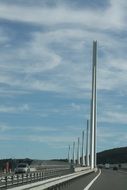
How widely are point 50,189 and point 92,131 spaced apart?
65723 millimetres

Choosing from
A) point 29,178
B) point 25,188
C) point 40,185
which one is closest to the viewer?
point 25,188

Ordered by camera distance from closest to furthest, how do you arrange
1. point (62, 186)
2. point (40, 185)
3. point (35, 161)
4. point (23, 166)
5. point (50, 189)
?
1. point (40, 185)
2. point (50, 189)
3. point (62, 186)
4. point (23, 166)
5. point (35, 161)

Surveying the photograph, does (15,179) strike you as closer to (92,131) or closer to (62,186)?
(62,186)

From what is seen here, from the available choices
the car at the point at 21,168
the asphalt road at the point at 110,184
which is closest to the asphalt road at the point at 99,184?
the asphalt road at the point at 110,184

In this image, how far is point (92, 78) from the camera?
4063 inches

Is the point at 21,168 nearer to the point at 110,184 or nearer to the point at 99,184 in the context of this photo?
the point at 110,184

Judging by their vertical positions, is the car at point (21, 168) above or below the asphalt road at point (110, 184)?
above

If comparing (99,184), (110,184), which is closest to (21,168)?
(110,184)

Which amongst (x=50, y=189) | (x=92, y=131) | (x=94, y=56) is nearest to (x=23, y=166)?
(x=92, y=131)

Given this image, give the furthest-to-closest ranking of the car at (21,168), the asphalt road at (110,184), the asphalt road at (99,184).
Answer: the car at (21,168) < the asphalt road at (110,184) < the asphalt road at (99,184)

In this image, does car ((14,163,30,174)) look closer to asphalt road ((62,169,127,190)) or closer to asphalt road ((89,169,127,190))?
asphalt road ((89,169,127,190))

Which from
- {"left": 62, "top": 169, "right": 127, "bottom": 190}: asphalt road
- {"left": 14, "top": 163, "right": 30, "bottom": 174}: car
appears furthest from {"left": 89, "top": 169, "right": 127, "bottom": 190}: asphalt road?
{"left": 14, "top": 163, "right": 30, "bottom": 174}: car

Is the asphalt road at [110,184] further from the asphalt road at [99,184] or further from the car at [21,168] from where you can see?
the car at [21,168]

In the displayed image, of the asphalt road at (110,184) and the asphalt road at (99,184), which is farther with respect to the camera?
the asphalt road at (110,184)
